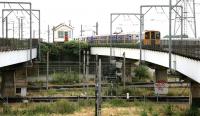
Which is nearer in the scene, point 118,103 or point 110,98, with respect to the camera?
point 118,103

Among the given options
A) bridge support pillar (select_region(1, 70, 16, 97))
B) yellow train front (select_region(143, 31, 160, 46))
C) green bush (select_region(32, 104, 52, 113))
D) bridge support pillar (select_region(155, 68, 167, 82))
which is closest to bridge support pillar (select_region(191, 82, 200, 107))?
green bush (select_region(32, 104, 52, 113))

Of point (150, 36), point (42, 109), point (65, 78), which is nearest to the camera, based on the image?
point (42, 109)

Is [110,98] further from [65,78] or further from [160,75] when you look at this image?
[65,78]

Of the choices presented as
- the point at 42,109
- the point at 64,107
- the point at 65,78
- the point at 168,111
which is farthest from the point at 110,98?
the point at 65,78

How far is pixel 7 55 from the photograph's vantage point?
38.5 m

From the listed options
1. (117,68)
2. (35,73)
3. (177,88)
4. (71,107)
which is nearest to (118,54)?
(117,68)

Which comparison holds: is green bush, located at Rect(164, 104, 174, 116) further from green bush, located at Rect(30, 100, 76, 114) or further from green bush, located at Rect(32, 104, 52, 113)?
green bush, located at Rect(32, 104, 52, 113)

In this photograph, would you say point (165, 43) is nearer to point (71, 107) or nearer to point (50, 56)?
point (71, 107)

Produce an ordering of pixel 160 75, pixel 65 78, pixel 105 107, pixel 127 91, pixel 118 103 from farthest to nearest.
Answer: pixel 65 78
pixel 160 75
pixel 127 91
pixel 118 103
pixel 105 107

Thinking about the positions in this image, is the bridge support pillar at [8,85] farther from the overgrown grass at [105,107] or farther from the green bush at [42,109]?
the green bush at [42,109]

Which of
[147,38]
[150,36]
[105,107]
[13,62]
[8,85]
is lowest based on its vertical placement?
[105,107]

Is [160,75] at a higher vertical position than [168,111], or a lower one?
higher

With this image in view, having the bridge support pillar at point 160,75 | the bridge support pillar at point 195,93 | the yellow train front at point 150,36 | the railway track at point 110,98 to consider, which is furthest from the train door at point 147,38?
the bridge support pillar at point 195,93

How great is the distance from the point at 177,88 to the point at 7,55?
34525 mm
